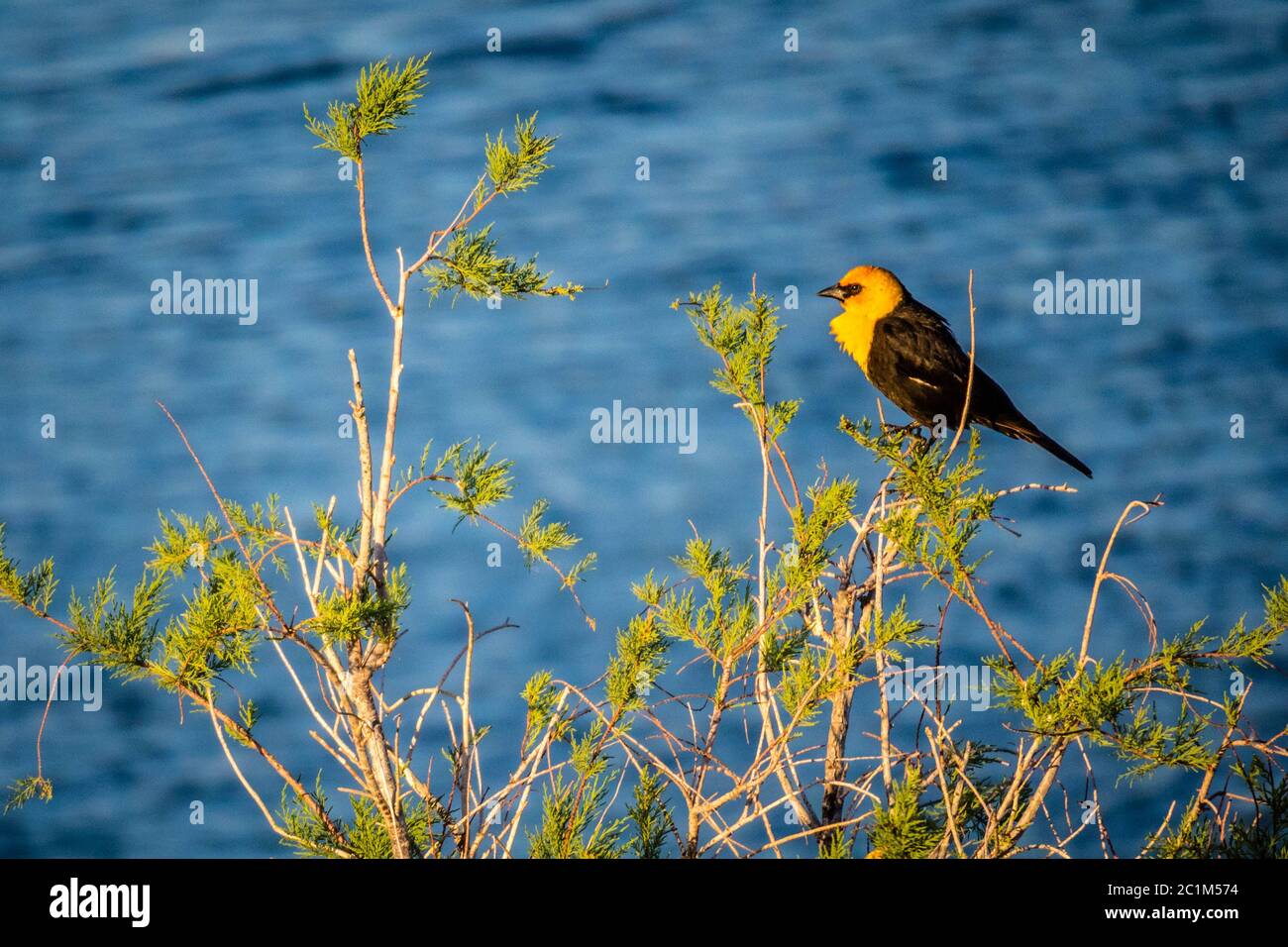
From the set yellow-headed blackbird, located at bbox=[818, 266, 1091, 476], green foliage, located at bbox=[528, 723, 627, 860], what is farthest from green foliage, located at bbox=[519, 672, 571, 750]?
yellow-headed blackbird, located at bbox=[818, 266, 1091, 476]

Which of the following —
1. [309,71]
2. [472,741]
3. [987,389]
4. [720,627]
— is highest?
[309,71]

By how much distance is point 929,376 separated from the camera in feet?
11.1

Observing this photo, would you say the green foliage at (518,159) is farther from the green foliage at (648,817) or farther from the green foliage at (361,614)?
the green foliage at (648,817)

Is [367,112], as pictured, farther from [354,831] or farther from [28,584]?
[354,831]

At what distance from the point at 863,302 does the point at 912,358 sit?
32cm

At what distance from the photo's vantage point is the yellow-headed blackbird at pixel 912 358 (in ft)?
10.6

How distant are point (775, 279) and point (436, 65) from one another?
2.22m

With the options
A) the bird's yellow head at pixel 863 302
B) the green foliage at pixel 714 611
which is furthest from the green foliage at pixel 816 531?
the bird's yellow head at pixel 863 302

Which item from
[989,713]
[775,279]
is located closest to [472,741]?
[989,713]

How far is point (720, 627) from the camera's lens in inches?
81.0

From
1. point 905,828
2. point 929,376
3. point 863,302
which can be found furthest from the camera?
point 863,302

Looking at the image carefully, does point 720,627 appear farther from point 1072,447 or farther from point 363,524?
point 1072,447

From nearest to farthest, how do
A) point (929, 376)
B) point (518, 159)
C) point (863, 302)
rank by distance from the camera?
1. point (518, 159)
2. point (929, 376)
3. point (863, 302)

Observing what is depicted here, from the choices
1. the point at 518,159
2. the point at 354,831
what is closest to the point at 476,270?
the point at 518,159
